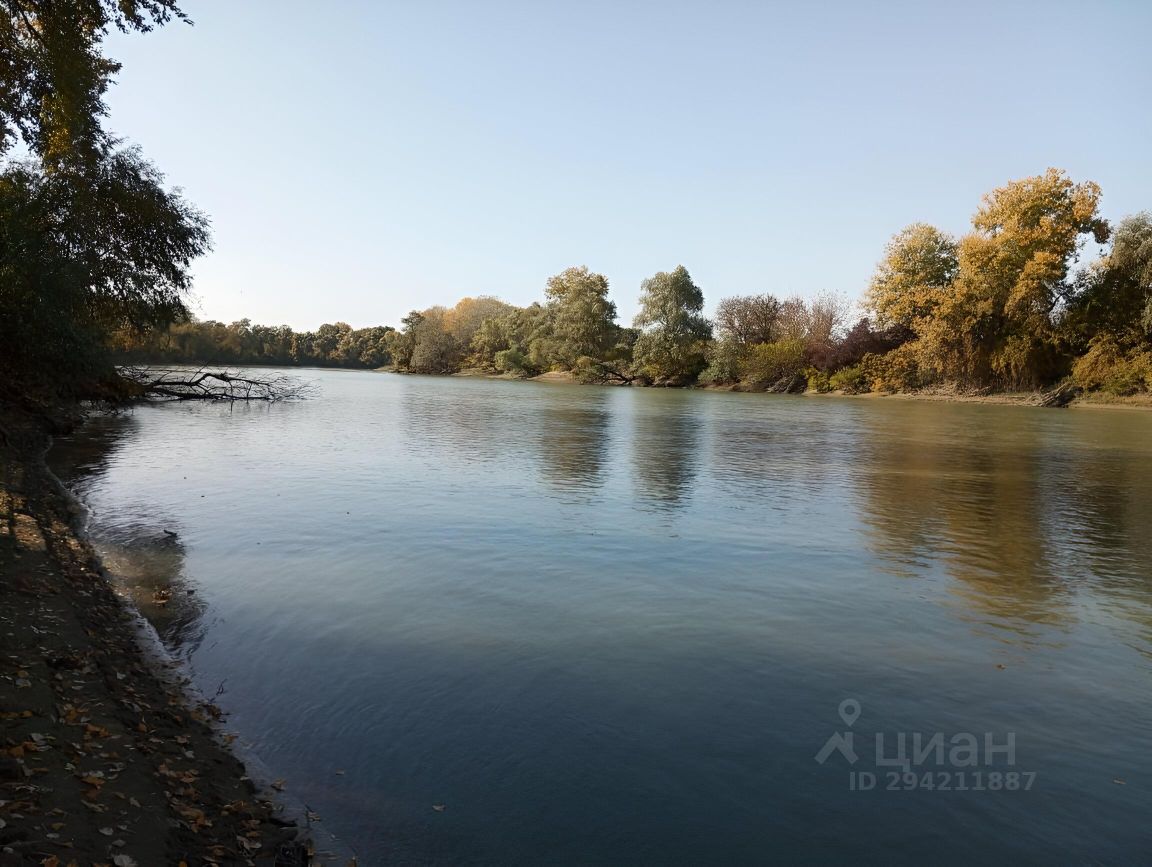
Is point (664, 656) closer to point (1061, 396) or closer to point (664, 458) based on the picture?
point (664, 458)

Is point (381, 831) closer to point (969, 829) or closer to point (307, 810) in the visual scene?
point (307, 810)

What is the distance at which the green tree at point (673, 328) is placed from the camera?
330 feet

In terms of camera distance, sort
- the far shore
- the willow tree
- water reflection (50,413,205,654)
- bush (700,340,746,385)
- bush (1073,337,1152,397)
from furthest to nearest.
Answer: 1. bush (700,340,746,385)
2. bush (1073,337,1152,397)
3. the far shore
4. the willow tree
5. water reflection (50,413,205,654)

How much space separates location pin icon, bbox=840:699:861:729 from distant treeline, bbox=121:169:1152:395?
3787cm

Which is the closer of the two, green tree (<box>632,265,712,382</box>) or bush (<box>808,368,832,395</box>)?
bush (<box>808,368,832,395</box>)

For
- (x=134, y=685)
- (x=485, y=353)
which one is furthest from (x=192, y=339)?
(x=134, y=685)

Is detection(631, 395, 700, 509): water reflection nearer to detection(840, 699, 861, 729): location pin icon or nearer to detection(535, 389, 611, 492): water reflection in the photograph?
detection(535, 389, 611, 492): water reflection

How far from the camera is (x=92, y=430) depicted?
28.3 metres

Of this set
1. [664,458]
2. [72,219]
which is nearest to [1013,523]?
[664,458]

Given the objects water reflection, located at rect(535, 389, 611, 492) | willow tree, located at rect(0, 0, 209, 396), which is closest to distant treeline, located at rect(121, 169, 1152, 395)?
willow tree, located at rect(0, 0, 209, 396)

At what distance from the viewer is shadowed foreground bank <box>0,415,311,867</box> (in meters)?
4.01

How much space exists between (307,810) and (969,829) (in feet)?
15.6

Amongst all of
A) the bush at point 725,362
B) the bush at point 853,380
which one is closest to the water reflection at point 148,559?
the bush at point 853,380

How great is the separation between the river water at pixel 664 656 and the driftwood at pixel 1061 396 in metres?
54.0
